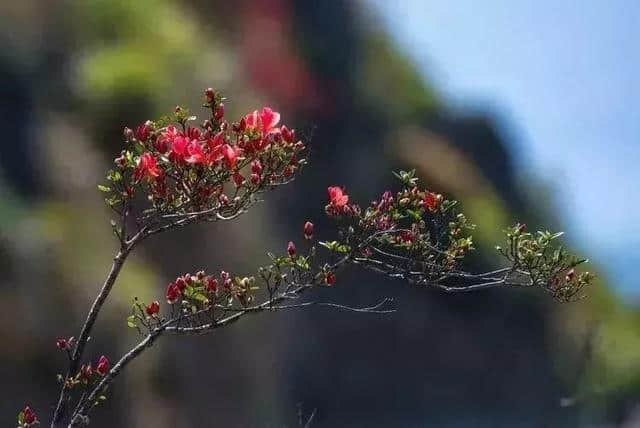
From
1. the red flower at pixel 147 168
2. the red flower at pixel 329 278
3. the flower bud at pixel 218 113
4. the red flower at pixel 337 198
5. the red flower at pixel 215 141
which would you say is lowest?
the red flower at pixel 329 278

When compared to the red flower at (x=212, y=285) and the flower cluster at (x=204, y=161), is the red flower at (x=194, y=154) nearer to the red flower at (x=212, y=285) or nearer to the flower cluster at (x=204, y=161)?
the flower cluster at (x=204, y=161)

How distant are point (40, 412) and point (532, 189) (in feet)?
24.1

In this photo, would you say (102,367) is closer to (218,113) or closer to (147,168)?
(147,168)

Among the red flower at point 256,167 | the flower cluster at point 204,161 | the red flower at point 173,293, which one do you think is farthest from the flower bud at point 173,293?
the red flower at point 256,167

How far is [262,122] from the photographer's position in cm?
201

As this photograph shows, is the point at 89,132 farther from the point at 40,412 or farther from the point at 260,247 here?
the point at 40,412

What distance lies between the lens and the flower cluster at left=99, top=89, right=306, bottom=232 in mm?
1942

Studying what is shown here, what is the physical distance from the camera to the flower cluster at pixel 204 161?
6.37ft

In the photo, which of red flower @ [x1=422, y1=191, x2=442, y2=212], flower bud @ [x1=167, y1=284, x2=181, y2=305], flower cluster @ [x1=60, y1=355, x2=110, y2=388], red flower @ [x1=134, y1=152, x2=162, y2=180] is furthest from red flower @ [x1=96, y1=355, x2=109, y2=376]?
red flower @ [x1=422, y1=191, x2=442, y2=212]

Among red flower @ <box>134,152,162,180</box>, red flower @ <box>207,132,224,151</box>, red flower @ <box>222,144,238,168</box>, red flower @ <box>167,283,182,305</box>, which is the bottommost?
red flower @ <box>167,283,182,305</box>

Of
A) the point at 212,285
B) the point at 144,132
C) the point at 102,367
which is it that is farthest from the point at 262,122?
the point at 102,367

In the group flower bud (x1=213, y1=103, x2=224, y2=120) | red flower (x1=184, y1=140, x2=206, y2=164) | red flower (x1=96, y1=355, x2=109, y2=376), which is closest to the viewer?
red flower (x1=184, y1=140, x2=206, y2=164)

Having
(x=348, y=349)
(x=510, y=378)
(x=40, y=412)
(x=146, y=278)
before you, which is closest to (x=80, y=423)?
(x=40, y=412)

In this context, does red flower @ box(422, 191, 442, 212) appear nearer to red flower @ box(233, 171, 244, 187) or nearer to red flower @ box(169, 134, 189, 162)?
red flower @ box(233, 171, 244, 187)
